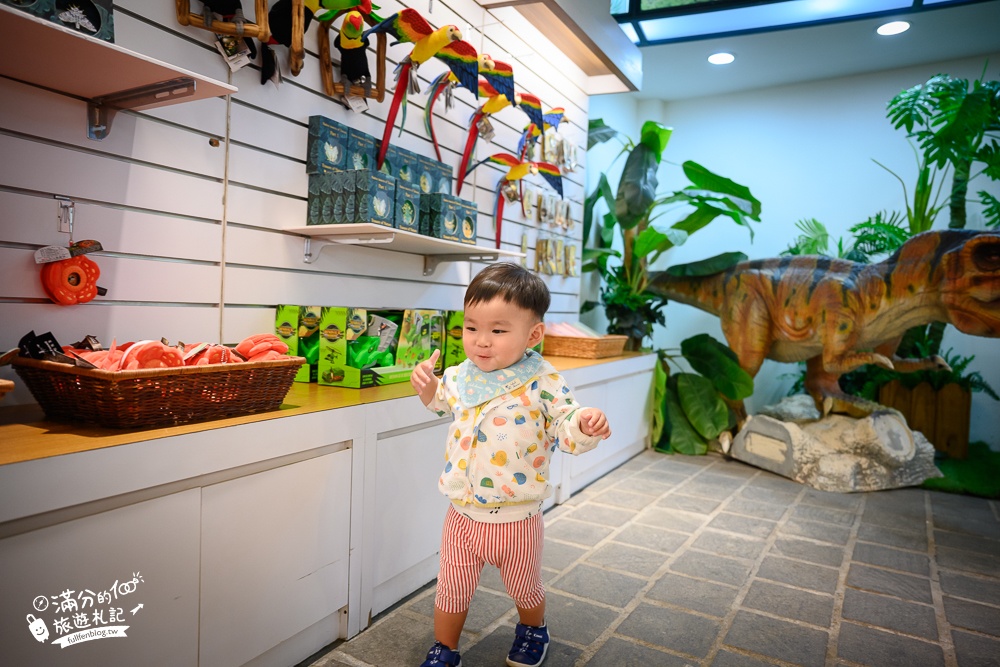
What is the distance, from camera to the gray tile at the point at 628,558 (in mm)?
2510

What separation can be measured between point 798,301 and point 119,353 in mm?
4099

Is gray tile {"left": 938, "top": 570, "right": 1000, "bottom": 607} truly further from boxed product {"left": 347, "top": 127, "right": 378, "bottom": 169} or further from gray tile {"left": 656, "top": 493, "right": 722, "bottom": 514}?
boxed product {"left": 347, "top": 127, "right": 378, "bottom": 169}

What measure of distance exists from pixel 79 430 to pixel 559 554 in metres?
1.84

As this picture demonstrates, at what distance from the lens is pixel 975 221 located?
4902mm

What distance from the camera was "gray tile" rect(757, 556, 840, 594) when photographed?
7.95ft

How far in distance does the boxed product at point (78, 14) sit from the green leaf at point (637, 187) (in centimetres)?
353

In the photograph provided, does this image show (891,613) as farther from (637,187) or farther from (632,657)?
(637,187)

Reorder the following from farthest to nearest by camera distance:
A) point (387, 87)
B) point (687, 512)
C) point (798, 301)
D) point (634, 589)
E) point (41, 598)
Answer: point (798, 301) < point (687, 512) < point (387, 87) < point (634, 589) < point (41, 598)

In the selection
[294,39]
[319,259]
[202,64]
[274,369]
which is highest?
[294,39]

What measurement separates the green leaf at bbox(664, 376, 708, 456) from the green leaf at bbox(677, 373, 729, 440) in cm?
5

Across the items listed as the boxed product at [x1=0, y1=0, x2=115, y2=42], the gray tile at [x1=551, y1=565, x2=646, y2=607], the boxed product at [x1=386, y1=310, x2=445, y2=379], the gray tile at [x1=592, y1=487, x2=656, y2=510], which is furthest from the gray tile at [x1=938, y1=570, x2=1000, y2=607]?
the boxed product at [x1=0, y1=0, x2=115, y2=42]

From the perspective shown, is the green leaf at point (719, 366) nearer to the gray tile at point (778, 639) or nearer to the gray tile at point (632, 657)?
the gray tile at point (778, 639)

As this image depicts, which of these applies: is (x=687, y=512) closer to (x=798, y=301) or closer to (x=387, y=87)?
(x=798, y=301)

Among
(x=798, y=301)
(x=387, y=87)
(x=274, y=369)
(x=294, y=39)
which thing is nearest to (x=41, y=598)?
(x=274, y=369)
